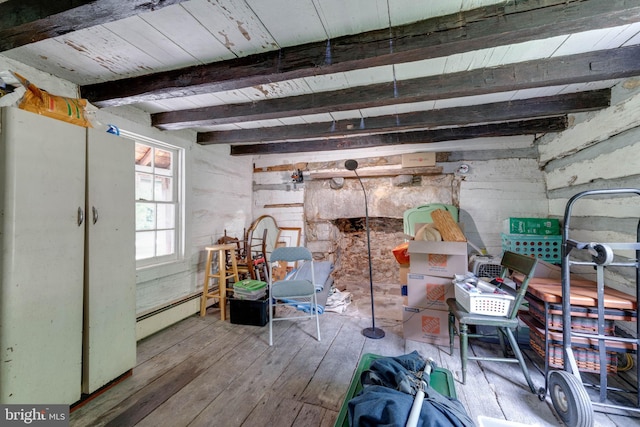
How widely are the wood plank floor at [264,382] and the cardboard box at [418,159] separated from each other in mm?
2120

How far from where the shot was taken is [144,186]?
2.82 metres

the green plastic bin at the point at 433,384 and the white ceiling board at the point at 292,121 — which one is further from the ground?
the white ceiling board at the point at 292,121

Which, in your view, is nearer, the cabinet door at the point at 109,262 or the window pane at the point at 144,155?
the cabinet door at the point at 109,262

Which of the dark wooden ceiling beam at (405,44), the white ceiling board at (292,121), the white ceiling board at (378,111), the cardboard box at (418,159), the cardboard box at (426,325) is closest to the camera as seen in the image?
the dark wooden ceiling beam at (405,44)

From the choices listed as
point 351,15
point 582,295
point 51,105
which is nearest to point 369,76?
point 351,15

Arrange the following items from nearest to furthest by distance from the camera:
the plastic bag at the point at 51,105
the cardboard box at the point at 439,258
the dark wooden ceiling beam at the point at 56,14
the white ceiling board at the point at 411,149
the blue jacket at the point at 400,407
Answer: the blue jacket at the point at 400,407, the dark wooden ceiling beam at the point at 56,14, the plastic bag at the point at 51,105, the cardboard box at the point at 439,258, the white ceiling board at the point at 411,149

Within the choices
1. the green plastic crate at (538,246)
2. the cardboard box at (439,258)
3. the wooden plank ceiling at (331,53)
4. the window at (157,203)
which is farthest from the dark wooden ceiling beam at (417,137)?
the cardboard box at (439,258)

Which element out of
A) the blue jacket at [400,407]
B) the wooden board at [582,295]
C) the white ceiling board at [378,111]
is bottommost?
the blue jacket at [400,407]

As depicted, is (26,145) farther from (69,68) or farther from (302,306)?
(302,306)

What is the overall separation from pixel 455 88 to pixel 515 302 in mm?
1597

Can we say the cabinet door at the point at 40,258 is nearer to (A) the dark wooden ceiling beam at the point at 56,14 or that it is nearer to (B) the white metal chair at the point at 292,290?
(A) the dark wooden ceiling beam at the point at 56,14

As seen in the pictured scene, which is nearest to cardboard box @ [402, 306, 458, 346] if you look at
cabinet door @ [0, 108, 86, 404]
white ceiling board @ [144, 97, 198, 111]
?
cabinet door @ [0, 108, 86, 404]

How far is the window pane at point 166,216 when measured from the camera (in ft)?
9.86

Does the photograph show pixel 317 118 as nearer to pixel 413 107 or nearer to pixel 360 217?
pixel 413 107
